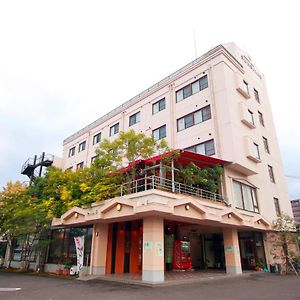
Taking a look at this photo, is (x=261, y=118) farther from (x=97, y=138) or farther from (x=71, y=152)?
(x=71, y=152)

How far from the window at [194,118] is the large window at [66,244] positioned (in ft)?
36.4

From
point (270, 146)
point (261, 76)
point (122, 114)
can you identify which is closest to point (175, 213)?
point (270, 146)

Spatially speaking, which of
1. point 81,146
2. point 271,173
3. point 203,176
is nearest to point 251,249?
point 271,173

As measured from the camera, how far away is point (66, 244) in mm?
18969

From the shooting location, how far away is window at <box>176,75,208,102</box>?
22.0 meters

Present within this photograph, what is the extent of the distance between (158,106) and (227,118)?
7825 mm

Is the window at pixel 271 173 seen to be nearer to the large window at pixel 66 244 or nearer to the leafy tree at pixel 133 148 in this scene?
the leafy tree at pixel 133 148

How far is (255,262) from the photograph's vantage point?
788 inches

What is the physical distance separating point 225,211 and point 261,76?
18558 mm

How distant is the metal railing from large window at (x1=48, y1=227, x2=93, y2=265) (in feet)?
13.0

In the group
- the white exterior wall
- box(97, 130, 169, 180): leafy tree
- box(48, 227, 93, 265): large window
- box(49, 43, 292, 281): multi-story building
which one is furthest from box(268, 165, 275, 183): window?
box(48, 227, 93, 265): large window

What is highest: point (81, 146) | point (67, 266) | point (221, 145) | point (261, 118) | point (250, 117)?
point (81, 146)

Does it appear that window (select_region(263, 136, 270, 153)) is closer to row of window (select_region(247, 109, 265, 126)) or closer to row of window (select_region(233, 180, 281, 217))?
row of window (select_region(247, 109, 265, 126))

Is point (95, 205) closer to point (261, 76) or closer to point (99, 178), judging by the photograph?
point (99, 178)
